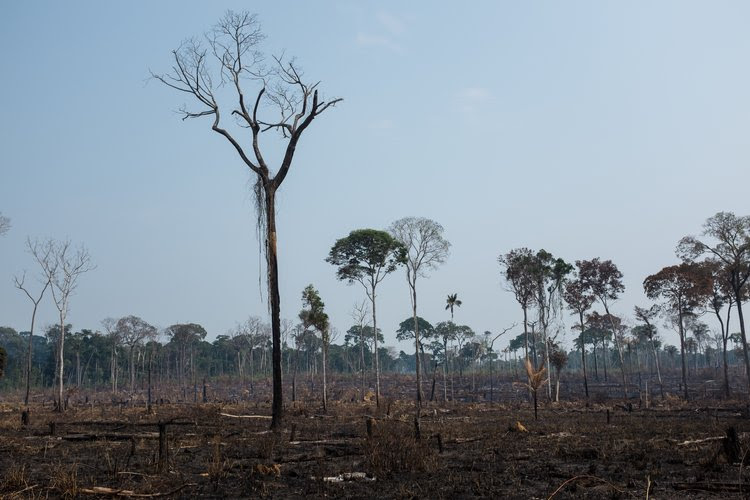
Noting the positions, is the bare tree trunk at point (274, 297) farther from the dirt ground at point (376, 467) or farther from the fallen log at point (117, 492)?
the fallen log at point (117, 492)

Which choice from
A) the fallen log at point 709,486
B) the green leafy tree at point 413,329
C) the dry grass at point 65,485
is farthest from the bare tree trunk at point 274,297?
the green leafy tree at point 413,329

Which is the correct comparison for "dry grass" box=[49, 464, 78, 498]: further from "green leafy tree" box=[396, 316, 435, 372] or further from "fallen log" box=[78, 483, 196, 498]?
"green leafy tree" box=[396, 316, 435, 372]

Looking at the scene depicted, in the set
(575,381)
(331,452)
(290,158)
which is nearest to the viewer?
(331,452)

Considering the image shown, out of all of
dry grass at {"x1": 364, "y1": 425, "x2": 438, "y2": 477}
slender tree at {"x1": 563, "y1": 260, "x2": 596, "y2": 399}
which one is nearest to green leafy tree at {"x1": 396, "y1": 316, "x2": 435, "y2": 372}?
slender tree at {"x1": 563, "y1": 260, "x2": 596, "y2": 399}

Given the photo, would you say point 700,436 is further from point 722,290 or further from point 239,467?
point 722,290

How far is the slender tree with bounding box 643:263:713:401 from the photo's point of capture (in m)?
41.9

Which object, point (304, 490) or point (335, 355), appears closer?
point (304, 490)

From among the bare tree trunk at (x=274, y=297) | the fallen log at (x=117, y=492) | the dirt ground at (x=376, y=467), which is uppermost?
the bare tree trunk at (x=274, y=297)

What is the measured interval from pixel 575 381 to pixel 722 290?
29.3m

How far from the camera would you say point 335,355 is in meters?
113

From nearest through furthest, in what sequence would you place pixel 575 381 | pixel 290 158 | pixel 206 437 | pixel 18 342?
pixel 206 437 → pixel 290 158 → pixel 575 381 → pixel 18 342

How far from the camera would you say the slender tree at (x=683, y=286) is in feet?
137

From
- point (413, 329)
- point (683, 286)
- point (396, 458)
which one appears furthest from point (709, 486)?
point (413, 329)

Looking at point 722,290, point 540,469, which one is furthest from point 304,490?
point 722,290
